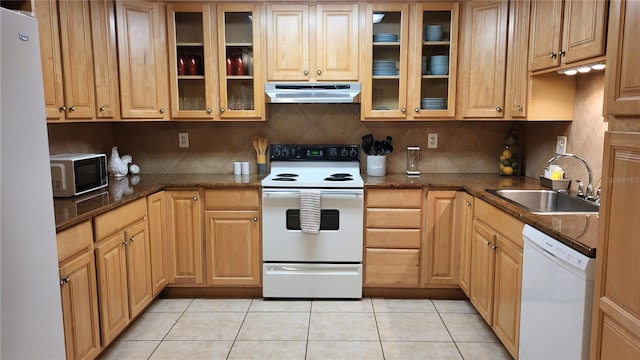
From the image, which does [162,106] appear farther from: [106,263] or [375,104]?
[375,104]

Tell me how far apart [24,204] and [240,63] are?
6.79ft

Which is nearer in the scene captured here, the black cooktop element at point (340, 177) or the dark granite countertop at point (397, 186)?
the dark granite countertop at point (397, 186)

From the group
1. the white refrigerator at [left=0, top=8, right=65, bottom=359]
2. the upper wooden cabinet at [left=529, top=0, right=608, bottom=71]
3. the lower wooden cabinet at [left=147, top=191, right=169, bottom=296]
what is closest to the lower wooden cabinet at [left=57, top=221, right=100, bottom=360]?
the white refrigerator at [left=0, top=8, right=65, bottom=359]

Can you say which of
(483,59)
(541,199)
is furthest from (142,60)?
(541,199)

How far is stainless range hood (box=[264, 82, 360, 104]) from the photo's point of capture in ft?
10.1

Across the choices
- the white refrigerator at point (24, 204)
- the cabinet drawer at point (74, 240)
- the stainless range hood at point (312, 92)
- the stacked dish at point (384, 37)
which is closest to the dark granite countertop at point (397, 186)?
the cabinet drawer at point (74, 240)

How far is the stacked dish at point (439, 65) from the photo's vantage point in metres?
3.13

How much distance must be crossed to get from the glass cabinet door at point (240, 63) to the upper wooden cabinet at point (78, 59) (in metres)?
0.72

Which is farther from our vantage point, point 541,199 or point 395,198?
point 395,198

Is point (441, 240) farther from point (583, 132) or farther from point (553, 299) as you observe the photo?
point (553, 299)

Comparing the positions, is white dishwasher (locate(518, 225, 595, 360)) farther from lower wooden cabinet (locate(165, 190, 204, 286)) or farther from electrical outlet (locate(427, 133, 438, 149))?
lower wooden cabinet (locate(165, 190, 204, 286))

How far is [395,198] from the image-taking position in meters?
3.02

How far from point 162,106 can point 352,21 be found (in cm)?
150

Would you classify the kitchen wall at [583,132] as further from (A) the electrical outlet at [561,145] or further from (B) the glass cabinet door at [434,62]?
(B) the glass cabinet door at [434,62]
